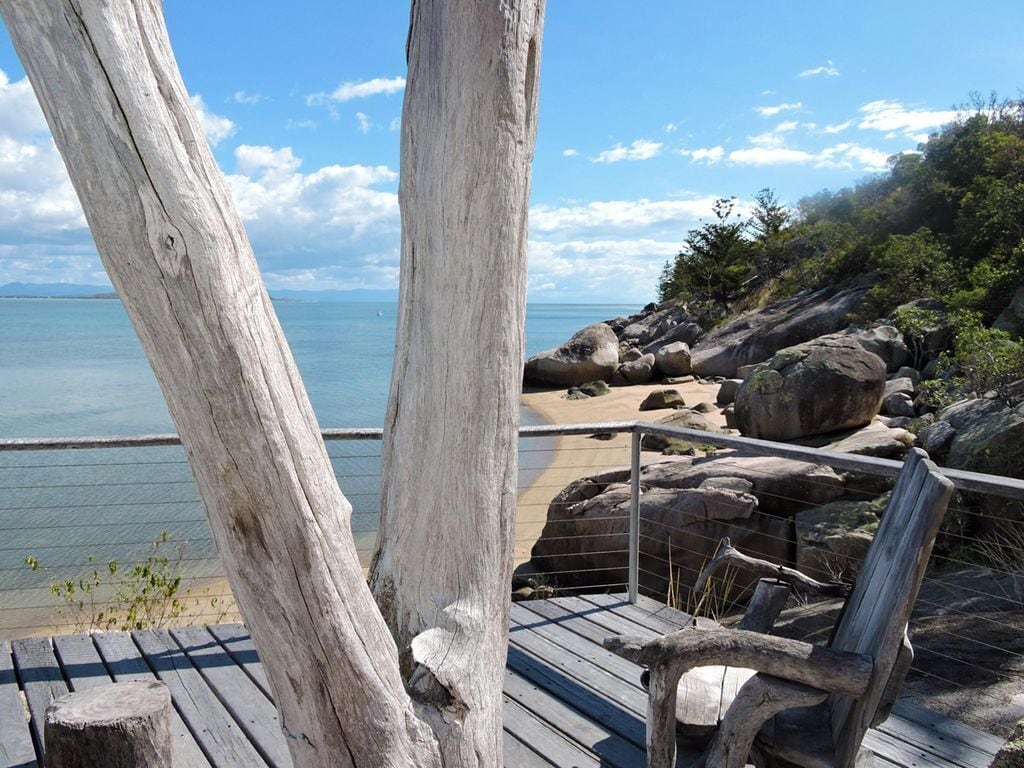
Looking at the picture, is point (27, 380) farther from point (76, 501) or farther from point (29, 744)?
point (29, 744)

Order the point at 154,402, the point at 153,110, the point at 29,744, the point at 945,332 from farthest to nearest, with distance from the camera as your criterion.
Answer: the point at 154,402 < the point at 945,332 < the point at 29,744 < the point at 153,110

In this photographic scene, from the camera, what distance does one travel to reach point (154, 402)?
2627cm

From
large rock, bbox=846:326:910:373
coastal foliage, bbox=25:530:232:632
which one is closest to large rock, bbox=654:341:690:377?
large rock, bbox=846:326:910:373

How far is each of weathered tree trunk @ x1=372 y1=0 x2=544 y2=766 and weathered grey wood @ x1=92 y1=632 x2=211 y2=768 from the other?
161 centimetres

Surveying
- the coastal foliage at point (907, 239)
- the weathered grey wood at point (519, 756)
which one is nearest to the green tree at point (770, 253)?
the coastal foliage at point (907, 239)

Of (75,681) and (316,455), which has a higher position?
(316,455)

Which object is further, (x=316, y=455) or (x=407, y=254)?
(x=407, y=254)

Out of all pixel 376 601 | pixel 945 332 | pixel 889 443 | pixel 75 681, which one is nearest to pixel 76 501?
pixel 75 681

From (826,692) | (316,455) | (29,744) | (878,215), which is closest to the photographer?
(316,455)

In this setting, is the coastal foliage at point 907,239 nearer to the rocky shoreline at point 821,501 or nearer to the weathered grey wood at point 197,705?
the rocky shoreline at point 821,501

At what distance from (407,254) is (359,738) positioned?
3.13ft

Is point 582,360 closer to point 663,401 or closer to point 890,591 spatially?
point 663,401

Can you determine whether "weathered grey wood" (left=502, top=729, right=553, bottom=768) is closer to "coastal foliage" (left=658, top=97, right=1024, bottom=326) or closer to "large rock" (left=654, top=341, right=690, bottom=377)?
"coastal foliage" (left=658, top=97, right=1024, bottom=326)

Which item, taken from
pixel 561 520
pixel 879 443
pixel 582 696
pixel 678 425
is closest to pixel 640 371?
pixel 678 425
